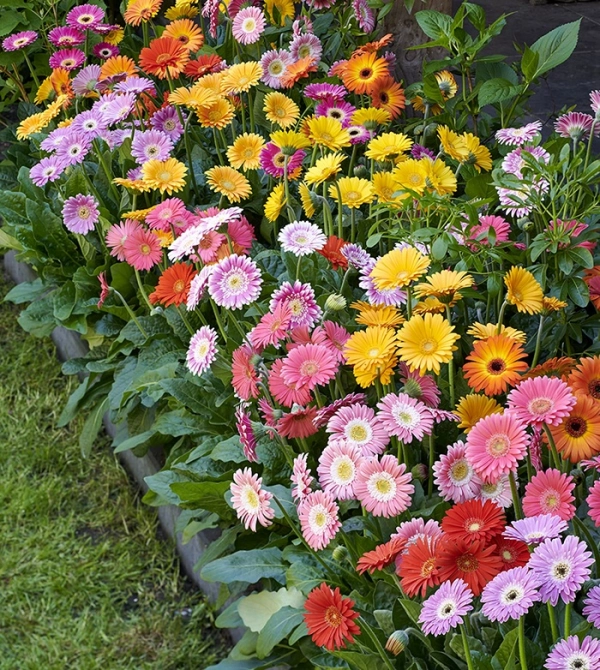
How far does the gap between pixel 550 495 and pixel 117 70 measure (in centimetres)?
211

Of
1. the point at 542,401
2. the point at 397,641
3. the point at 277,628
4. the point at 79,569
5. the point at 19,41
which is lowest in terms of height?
the point at 79,569

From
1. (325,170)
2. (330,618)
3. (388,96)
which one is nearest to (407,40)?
(388,96)

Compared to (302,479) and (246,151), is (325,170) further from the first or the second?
(302,479)

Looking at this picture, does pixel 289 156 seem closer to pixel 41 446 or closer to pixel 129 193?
pixel 129 193

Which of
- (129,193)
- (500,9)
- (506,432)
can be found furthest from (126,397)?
(500,9)

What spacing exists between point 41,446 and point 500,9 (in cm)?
467

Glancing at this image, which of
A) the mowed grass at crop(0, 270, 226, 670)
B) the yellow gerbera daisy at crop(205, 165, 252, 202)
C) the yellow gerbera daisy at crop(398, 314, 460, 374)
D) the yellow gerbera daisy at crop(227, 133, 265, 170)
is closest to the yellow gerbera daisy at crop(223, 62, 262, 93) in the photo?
the yellow gerbera daisy at crop(227, 133, 265, 170)

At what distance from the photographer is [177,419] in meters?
2.22

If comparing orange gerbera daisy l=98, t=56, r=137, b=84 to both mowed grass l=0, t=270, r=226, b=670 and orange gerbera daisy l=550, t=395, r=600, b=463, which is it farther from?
orange gerbera daisy l=550, t=395, r=600, b=463

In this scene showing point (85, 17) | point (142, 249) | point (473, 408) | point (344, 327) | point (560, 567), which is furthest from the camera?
point (85, 17)

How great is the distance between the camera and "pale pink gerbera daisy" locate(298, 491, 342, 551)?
4.81ft

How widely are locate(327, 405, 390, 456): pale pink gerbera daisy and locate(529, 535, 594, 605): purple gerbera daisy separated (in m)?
0.42

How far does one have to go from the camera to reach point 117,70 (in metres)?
2.90

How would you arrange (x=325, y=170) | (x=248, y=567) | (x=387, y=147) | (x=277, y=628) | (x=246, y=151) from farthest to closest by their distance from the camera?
(x=246, y=151)
(x=387, y=147)
(x=325, y=170)
(x=248, y=567)
(x=277, y=628)
